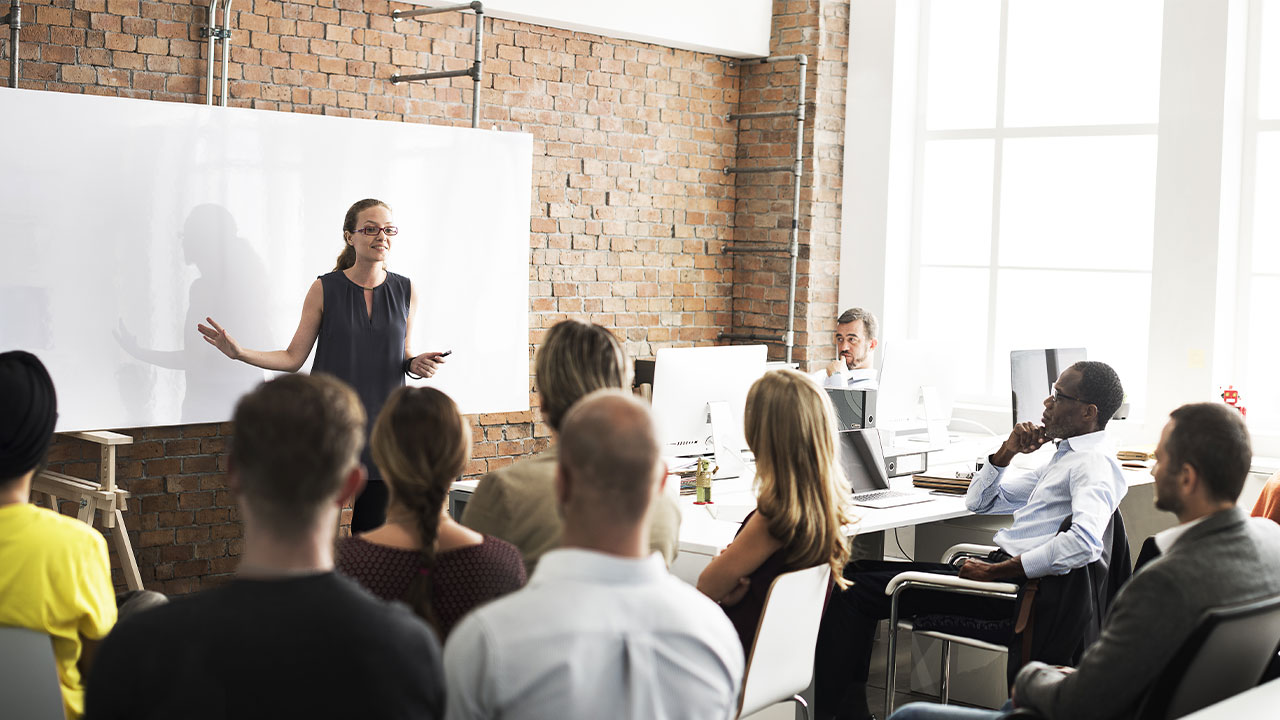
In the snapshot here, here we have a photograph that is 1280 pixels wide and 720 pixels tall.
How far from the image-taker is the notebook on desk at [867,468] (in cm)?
452

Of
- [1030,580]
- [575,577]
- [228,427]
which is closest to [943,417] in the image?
[1030,580]

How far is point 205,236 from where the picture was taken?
482 centimetres

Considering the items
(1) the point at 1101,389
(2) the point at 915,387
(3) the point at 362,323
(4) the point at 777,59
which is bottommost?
(2) the point at 915,387

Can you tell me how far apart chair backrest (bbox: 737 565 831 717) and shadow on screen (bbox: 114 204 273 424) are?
269 cm

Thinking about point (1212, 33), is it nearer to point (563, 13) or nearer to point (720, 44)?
point (720, 44)

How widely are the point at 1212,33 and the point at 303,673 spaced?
20.6 ft

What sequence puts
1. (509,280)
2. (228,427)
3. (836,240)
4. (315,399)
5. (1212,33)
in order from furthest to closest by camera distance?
(836,240) → (1212,33) → (509,280) → (228,427) → (315,399)

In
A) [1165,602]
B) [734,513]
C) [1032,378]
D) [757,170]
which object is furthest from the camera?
[757,170]

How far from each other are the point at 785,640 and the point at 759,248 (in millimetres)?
4918

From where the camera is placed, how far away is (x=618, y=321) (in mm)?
7109

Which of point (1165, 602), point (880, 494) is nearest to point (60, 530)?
point (1165, 602)

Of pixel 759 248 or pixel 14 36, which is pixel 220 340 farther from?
pixel 759 248

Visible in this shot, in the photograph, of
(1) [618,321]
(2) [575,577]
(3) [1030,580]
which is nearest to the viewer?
(2) [575,577]

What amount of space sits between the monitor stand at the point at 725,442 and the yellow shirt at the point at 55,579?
2613 mm
